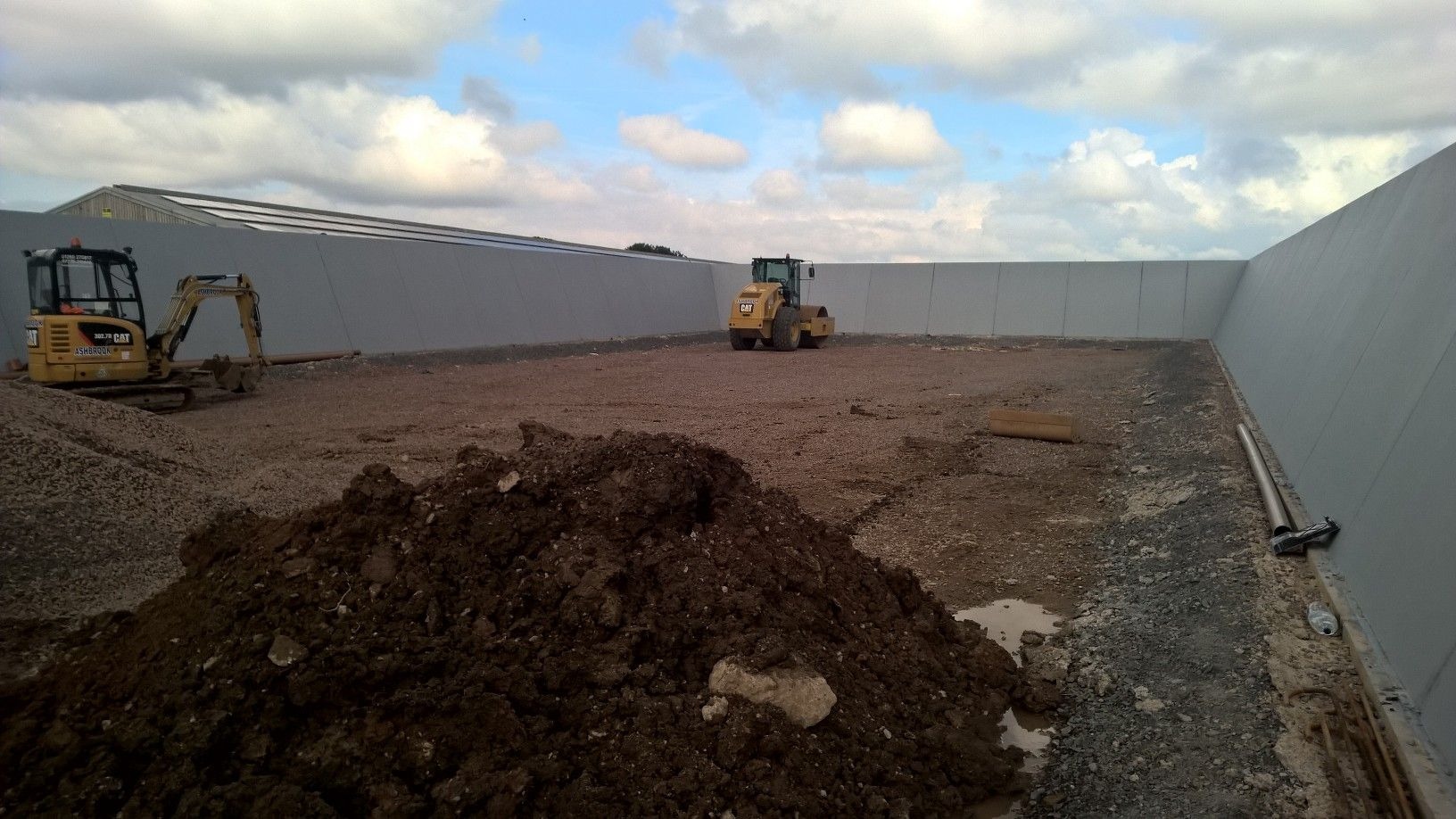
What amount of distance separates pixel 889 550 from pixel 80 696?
4781mm

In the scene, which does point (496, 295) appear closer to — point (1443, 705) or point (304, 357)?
point (304, 357)

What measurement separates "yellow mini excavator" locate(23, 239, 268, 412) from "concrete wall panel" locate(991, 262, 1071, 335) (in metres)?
25.3

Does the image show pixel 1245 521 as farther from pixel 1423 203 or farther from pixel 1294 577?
pixel 1423 203

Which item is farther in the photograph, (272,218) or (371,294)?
(272,218)

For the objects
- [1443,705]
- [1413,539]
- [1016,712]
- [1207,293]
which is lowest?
[1016,712]

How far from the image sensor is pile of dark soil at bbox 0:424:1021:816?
114 inches

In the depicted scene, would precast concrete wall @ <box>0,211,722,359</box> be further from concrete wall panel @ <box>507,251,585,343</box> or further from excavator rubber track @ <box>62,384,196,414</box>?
excavator rubber track @ <box>62,384,196,414</box>

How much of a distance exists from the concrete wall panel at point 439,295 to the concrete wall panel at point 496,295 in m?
0.12

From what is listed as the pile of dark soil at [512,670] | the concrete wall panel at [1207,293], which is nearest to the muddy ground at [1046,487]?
the pile of dark soil at [512,670]

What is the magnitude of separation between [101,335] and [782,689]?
11.9 m

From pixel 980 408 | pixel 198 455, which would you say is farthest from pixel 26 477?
pixel 980 408

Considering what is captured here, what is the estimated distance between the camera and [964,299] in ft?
105

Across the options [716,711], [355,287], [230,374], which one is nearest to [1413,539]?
[716,711]

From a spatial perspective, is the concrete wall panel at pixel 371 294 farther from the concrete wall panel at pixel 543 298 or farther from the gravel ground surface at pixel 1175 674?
the gravel ground surface at pixel 1175 674
